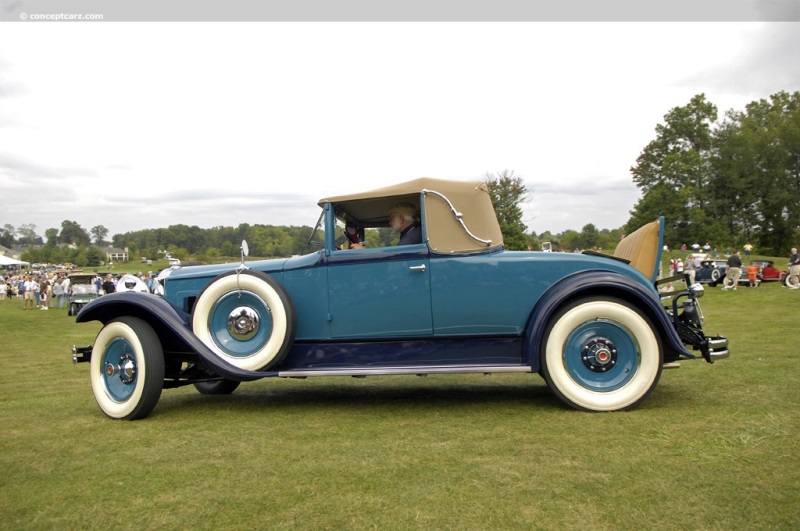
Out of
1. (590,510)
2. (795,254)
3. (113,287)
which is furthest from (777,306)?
(113,287)

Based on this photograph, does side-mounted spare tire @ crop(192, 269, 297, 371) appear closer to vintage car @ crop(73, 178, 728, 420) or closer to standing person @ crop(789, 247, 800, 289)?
vintage car @ crop(73, 178, 728, 420)

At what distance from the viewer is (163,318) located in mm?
4875

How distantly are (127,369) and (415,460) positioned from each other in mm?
2996

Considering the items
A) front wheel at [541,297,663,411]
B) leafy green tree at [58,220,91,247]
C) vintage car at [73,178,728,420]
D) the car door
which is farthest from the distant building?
leafy green tree at [58,220,91,247]

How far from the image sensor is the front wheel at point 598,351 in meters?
4.52

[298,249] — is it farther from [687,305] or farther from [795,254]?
[795,254]

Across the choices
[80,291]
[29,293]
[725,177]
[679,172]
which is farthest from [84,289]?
[725,177]

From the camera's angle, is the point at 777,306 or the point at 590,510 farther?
the point at 777,306

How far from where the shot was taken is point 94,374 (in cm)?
508

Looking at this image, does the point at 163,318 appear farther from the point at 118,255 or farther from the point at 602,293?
the point at 118,255

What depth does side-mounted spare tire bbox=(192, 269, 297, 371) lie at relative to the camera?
4.84 m

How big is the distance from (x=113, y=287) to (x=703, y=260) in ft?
86.2

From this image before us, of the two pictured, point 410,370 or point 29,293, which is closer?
point 410,370

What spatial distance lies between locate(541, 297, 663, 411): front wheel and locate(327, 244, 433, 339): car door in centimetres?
109
